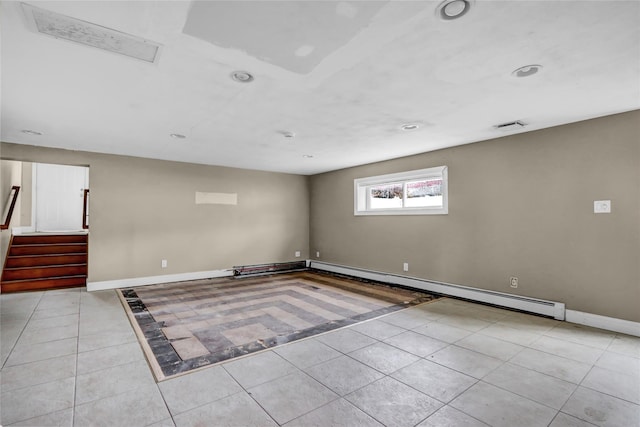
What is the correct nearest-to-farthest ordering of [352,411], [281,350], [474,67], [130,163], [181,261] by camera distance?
1. [352,411]
2. [474,67]
3. [281,350]
4. [130,163]
5. [181,261]

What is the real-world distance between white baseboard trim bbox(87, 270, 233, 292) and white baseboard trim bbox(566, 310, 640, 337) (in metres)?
5.64

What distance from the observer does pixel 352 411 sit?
6.19 feet

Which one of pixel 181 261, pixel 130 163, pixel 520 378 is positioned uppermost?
pixel 130 163

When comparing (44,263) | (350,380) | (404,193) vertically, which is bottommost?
(350,380)

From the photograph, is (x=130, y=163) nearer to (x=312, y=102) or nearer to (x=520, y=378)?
(x=312, y=102)

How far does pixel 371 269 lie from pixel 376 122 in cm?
331

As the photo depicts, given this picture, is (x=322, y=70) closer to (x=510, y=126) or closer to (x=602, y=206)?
(x=510, y=126)

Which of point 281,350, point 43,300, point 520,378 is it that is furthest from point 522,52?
point 43,300

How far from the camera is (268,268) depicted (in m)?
6.81

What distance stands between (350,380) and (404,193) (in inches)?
153

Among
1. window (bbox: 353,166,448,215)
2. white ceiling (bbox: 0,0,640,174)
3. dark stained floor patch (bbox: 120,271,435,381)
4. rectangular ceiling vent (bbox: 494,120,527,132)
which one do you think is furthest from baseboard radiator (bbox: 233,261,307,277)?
rectangular ceiling vent (bbox: 494,120,527,132)

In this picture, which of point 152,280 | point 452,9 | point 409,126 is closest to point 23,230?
point 152,280

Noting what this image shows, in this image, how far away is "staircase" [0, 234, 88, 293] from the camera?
482 cm

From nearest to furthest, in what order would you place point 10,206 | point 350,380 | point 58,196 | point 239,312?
1. point 350,380
2. point 239,312
3. point 10,206
4. point 58,196
